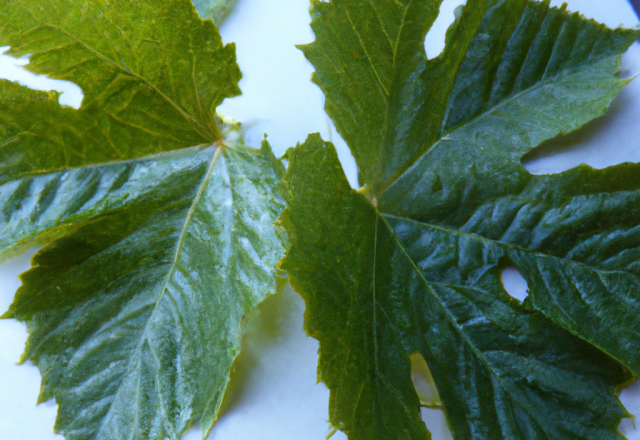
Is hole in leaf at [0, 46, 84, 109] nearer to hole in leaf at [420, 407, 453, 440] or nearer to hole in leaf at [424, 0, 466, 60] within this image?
hole in leaf at [424, 0, 466, 60]

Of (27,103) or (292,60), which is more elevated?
(292,60)

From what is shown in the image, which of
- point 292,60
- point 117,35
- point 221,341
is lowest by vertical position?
point 221,341

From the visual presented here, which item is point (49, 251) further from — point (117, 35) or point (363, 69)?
point (363, 69)

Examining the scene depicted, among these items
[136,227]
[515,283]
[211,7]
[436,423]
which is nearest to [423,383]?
[436,423]

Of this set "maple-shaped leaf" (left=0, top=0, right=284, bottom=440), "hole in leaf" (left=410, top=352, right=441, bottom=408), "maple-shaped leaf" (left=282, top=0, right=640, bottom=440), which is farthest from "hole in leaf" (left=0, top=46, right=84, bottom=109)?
"hole in leaf" (left=410, top=352, right=441, bottom=408)

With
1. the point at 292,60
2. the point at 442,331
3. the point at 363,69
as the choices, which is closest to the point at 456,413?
the point at 442,331

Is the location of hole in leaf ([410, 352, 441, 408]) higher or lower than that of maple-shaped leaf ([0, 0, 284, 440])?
lower

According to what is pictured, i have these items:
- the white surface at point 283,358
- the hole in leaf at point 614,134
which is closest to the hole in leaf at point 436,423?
the white surface at point 283,358
